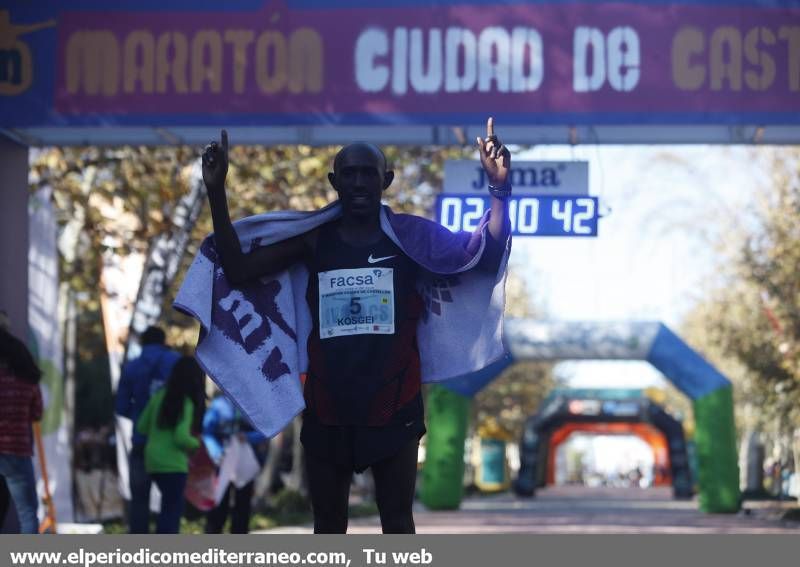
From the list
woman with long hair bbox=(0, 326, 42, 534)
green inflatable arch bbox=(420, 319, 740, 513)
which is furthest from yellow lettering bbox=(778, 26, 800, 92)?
green inflatable arch bbox=(420, 319, 740, 513)

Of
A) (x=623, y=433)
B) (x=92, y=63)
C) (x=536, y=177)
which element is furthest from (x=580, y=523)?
(x=623, y=433)

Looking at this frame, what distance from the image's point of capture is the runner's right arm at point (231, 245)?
558 cm

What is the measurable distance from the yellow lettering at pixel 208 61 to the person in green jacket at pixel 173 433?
221 centimetres

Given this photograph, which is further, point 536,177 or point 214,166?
point 536,177

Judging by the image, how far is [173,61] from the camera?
12.2 meters

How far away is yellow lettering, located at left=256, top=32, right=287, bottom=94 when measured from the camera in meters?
12.1

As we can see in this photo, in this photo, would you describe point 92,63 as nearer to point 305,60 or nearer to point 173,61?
point 173,61

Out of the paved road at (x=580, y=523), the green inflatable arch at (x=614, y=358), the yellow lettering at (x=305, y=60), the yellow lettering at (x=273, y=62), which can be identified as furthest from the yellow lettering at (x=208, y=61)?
the green inflatable arch at (x=614, y=358)

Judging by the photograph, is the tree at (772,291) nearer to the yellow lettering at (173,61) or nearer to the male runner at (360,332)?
the yellow lettering at (173,61)

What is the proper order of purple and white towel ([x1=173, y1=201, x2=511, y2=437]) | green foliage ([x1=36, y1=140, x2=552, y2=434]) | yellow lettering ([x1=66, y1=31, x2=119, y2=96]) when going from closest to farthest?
purple and white towel ([x1=173, y1=201, x2=511, y2=437]) < yellow lettering ([x1=66, y1=31, x2=119, y2=96]) < green foliage ([x1=36, y1=140, x2=552, y2=434])

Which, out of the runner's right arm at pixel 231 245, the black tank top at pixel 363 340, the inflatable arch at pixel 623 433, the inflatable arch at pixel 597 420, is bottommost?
the inflatable arch at pixel 623 433

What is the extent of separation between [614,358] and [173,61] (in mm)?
18208

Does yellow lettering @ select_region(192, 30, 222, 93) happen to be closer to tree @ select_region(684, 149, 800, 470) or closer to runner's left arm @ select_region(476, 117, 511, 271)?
runner's left arm @ select_region(476, 117, 511, 271)

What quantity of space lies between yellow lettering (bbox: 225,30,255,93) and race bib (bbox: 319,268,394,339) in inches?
264
